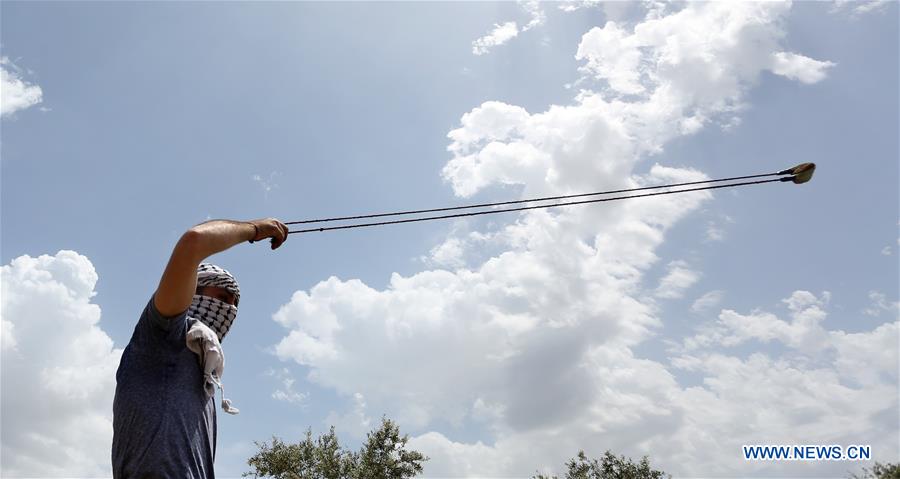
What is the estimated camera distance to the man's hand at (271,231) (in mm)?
3551

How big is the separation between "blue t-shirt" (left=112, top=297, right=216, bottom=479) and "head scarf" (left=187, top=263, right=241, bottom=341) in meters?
0.22

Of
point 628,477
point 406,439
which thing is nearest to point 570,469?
point 628,477

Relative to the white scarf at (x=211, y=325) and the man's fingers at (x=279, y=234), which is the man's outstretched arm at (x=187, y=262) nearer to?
the white scarf at (x=211, y=325)

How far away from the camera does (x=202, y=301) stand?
3355mm

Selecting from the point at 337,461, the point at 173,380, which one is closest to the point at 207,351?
the point at 173,380

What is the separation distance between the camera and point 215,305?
3.39 metres

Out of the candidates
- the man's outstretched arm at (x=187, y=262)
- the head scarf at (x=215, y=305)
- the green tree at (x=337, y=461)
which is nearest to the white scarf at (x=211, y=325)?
the head scarf at (x=215, y=305)

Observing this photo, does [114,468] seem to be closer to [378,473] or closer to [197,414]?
[197,414]

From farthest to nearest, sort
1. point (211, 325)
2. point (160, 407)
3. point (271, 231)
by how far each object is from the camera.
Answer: point (271, 231), point (211, 325), point (160, 407)

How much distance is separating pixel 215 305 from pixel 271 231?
50 cm

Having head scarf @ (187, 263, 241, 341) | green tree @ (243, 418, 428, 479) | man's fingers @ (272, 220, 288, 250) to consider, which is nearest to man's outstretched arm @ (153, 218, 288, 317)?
head scarf @ (187, 263, 241, 341)

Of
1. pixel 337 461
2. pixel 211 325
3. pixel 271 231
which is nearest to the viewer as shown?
pixel 211 325

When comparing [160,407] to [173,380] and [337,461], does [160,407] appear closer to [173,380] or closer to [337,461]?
[173,380]

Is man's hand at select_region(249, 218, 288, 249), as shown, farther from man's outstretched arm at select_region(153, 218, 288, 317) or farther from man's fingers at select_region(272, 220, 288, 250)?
man's outstretched arm at select_region(153, 218, 288, 317)
